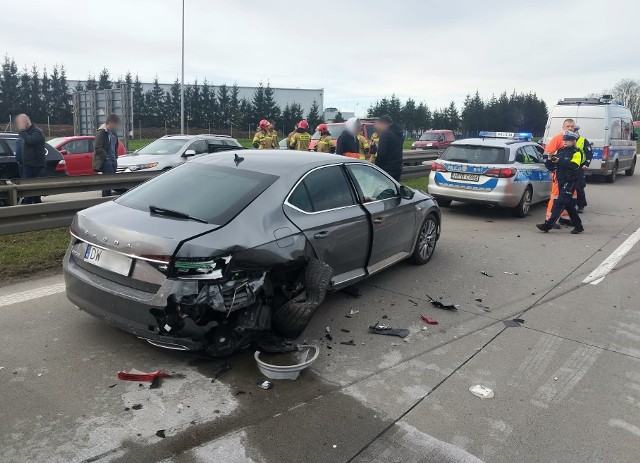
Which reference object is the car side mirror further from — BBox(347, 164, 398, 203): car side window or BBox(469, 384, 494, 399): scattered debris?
BBox(469, 384, 494, 399): scattered debris

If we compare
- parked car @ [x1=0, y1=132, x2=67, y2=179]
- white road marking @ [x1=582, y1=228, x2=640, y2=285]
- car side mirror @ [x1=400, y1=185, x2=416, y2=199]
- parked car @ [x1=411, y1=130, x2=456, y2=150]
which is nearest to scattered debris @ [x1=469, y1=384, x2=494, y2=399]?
car side mirror @ [x1=400, y1=185, x2=416, y2=199]

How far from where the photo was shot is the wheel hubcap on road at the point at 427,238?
6695 mm

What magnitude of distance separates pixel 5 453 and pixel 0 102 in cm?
6316

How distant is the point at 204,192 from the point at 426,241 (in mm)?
3464

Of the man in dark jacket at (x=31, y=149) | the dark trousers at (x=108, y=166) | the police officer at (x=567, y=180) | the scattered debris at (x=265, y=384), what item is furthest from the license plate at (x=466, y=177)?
the man in dark jacket at (x=31, y=149)

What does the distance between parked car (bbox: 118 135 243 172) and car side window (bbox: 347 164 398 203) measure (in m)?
7.54

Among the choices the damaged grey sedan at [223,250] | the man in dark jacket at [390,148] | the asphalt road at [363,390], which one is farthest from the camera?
the man in dark jacket at [390,148]

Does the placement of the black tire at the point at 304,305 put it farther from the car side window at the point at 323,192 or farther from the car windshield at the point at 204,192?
the car windshield at the point at 204,192

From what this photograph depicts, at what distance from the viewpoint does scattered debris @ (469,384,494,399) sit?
3.61 m

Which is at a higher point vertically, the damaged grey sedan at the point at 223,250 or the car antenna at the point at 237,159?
the car antenna at the point at 237,159

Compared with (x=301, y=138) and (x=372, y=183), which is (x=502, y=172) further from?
(x=372, y=183)

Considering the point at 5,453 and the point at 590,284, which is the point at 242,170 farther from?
the point at 590,284

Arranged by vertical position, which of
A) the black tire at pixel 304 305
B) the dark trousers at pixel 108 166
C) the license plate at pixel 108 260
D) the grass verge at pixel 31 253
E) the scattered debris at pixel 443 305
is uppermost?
the dark trousers at pixel 108 166

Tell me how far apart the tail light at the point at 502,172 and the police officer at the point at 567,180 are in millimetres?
839
